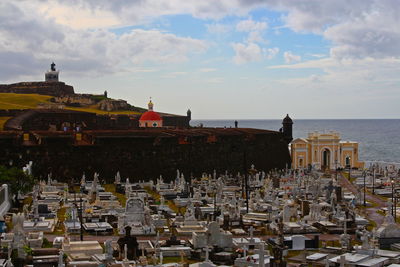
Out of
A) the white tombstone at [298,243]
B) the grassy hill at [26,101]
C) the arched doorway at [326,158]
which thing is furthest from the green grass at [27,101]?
the white tombstone at [298,243]

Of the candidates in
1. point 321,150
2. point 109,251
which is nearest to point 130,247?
point 109,251

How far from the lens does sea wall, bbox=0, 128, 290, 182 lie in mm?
41500

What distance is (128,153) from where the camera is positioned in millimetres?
45062

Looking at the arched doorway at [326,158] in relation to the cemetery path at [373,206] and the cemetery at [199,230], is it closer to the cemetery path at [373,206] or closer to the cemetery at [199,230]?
the cemetery path at [373,206]

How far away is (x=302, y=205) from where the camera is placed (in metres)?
29.5

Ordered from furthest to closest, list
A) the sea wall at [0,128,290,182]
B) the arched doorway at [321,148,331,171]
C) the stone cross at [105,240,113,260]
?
the arched doorway at [321,148,331,171], the sea wall at [0,128,290,182], the stone cross at [105,240,113,260]

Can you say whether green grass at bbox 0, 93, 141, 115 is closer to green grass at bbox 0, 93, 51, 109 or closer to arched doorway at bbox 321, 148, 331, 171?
green grass at bbox 0, 93, 51, 109

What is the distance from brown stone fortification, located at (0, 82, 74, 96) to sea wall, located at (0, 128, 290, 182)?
55461mm

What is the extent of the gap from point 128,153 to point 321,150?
19.7 meters

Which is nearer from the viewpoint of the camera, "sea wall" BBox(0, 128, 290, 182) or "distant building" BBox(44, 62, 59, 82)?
"sea wall" BBox(0, 128, 290, 182)

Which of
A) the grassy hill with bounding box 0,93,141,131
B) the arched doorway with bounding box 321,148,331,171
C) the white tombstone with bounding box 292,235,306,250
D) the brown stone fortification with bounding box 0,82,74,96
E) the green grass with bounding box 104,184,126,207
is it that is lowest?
the white tombstone with bounding box 292,235,306,250

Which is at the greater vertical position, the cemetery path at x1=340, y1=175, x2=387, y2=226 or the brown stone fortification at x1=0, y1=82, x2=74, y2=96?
the brown stone fortification at x1=0, y1=82, x2=74, y2=96

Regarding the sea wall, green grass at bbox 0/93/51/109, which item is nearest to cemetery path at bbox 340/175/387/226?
the sea wall

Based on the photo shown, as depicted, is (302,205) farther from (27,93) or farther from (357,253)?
(27,93)
